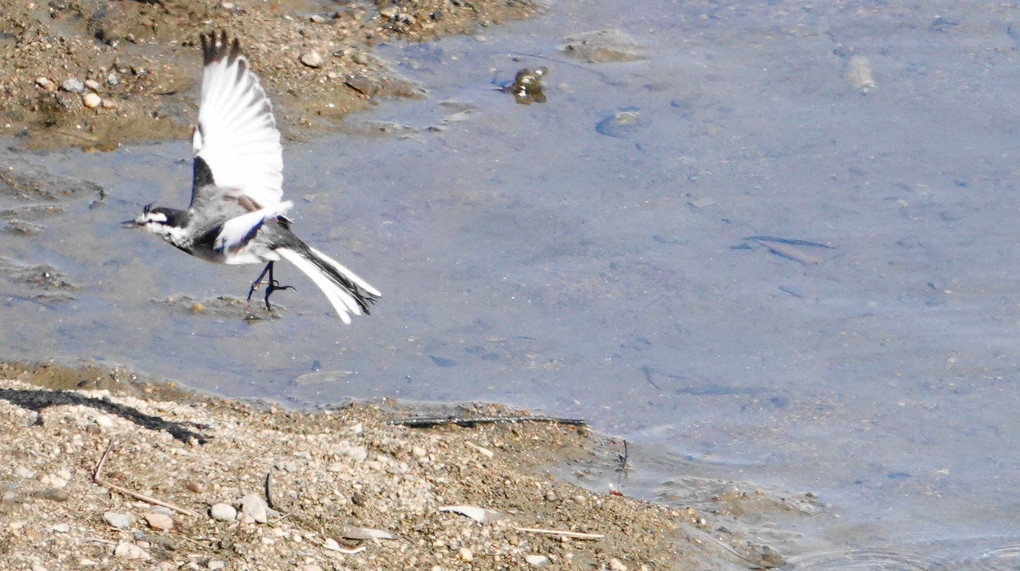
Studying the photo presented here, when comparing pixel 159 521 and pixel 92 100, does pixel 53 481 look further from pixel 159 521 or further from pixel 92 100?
pixel 92 100

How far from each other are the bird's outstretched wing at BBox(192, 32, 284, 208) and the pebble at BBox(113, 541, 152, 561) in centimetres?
238

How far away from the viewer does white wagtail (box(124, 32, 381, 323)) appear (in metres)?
6.07

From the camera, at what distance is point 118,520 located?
4.87 m

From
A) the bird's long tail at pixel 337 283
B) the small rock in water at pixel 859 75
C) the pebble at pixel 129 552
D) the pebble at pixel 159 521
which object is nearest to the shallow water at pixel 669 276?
the small rock in water at pixel 859 75

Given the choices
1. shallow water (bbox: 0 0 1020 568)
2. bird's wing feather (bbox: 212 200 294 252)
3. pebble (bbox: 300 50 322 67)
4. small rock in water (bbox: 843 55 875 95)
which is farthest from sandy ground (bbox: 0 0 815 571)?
small rock in water (bbox: 843 55 875 95)

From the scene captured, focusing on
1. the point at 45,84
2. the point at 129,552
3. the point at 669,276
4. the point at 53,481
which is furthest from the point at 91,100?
the point at 129,552

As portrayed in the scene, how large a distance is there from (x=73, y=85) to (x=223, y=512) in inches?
200

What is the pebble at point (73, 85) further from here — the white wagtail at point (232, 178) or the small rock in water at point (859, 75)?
the small rock in water at point (859, 75)

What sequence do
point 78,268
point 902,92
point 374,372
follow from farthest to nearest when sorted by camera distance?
point 902,92 < point 78,268 < point 374,372

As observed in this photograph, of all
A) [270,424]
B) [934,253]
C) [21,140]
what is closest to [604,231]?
[934,253]

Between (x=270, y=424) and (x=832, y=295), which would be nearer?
(x=270, y=424)

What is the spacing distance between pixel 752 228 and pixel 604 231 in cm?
102

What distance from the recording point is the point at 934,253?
826 cm

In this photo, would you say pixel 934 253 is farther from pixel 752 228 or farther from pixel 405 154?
pixel 405 154
